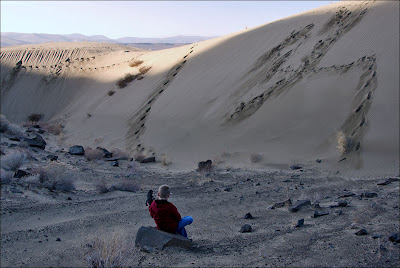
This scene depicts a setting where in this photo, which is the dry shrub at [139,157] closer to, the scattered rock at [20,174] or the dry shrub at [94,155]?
the dry shrub at [94,155]

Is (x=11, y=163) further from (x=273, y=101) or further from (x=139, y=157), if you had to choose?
(x=273, y=101)

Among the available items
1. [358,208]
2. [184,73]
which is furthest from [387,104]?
[184,73]

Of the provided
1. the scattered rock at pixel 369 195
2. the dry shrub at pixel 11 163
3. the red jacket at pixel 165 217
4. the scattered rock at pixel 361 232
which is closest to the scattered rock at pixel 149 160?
the dry shrub at pixel 11 163

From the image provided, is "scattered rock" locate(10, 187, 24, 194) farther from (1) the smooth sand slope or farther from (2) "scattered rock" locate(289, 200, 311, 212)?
(1) the smooth sand slope

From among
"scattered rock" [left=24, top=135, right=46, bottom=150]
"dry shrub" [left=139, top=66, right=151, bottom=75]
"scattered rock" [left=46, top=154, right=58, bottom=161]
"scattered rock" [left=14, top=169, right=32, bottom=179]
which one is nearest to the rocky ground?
"scattered rock" [left=14, top=169, right=32, bottom=179]

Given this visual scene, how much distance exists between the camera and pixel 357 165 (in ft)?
38.8

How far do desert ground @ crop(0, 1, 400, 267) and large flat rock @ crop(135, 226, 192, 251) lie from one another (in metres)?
0.11

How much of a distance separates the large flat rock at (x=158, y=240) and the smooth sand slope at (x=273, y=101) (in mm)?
7267

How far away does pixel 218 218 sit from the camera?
7770 mm

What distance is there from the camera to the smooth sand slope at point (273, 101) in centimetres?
1319

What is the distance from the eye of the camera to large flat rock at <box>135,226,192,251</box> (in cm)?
535

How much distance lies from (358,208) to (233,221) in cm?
240

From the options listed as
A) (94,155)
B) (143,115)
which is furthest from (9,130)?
(143,115)

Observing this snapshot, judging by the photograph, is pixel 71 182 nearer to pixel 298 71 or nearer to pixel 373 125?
pixel 373 125
